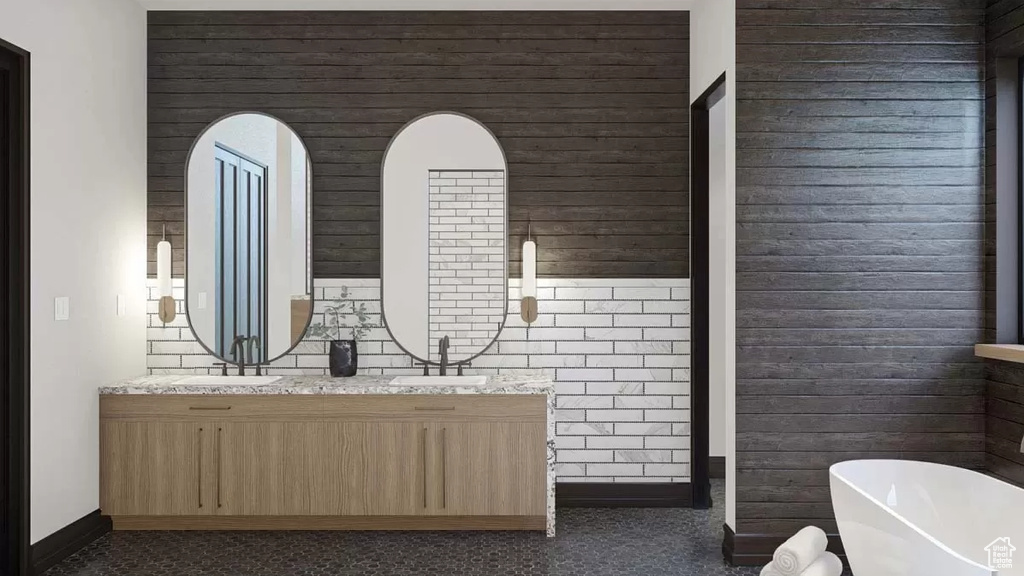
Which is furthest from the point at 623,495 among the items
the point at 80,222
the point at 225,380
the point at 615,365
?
the point at 80,222

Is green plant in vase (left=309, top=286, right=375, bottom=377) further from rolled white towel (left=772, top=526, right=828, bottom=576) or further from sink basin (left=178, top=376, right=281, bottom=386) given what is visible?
rolled white towel (left=772, top=526, right=828, bottom=576)

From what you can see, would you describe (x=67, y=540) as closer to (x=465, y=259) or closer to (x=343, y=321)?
(x=343, y=321)

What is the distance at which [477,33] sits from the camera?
16.3 feet

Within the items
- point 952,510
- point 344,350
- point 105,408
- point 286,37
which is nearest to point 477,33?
point 286,37

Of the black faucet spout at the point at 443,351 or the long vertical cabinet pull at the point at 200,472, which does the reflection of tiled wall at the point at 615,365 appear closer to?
the black faucet spout at the point at 443,351

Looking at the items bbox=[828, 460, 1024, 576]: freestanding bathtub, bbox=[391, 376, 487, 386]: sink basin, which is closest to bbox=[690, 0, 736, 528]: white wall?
bbox=[828, 460, 1024, 576]: freestanding bathtub

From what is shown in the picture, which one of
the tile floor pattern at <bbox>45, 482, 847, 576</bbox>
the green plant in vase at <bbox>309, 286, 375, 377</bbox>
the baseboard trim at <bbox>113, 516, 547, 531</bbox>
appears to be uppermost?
the green plant in vase at <bbox>309, 286, 375, 377</bbox>

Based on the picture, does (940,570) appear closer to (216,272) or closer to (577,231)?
(577,231)

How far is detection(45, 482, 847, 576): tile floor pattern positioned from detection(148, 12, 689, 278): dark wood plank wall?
1.54m

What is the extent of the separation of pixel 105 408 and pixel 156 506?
0.61m

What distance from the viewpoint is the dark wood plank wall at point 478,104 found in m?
4.96

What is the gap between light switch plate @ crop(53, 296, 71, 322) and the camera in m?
4.03

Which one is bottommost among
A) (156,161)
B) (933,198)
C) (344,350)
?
(344,350)

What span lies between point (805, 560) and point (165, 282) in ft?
12.6
